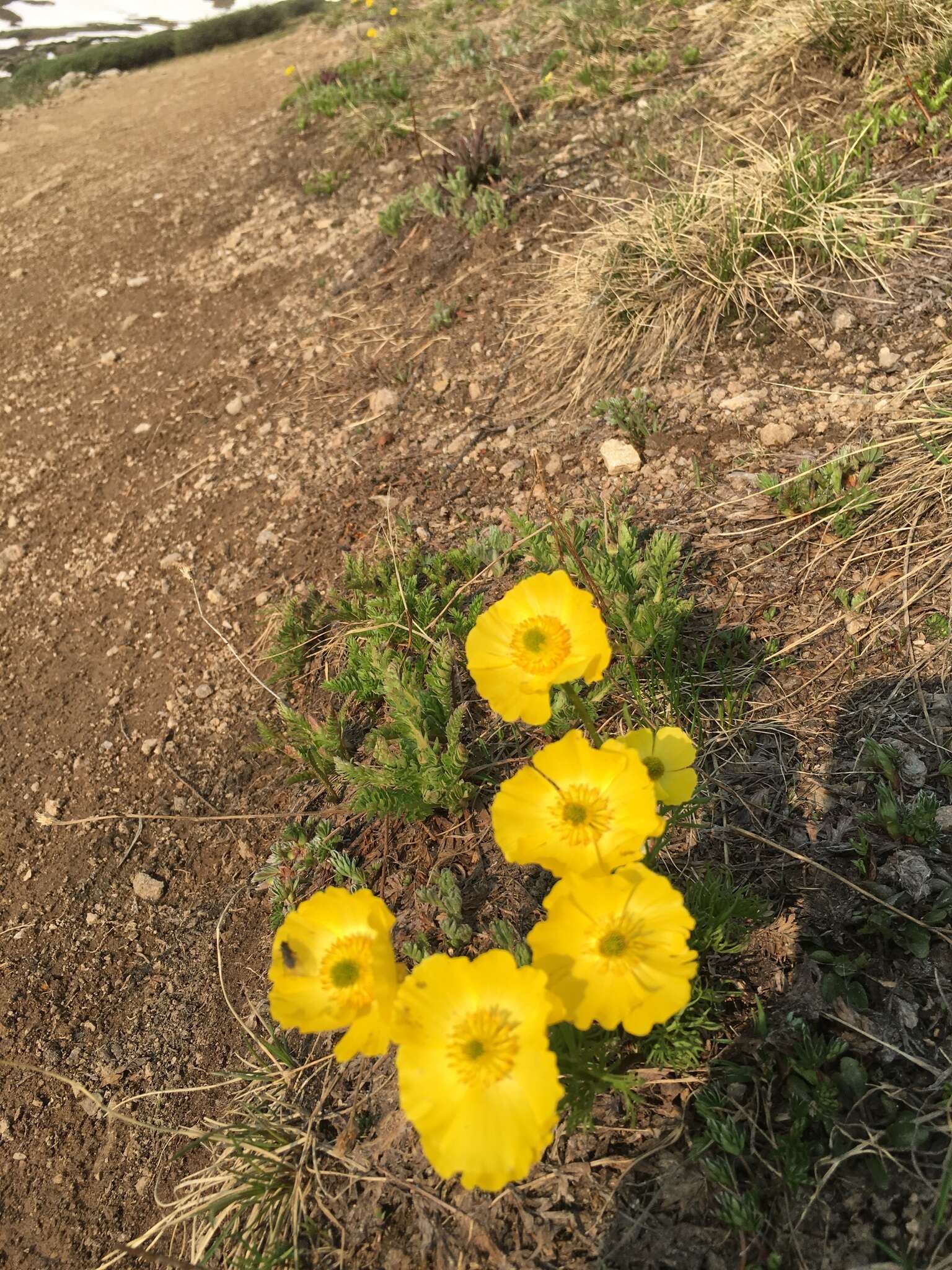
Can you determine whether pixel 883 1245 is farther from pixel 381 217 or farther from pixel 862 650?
pixel 381 217

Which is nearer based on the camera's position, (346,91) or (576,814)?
(576,814)

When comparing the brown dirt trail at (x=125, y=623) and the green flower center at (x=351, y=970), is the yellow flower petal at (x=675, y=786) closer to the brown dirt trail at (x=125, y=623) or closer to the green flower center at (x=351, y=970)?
the green flower center at (x=351, y=970)

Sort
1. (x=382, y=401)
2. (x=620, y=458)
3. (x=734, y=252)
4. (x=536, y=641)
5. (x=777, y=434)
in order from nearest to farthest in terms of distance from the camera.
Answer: (x=536, y=641), (x=777, y=434), (x=620, y=458), (x=734, y=252), (x=382, y=401)

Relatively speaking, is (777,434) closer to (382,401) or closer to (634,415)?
(634,415)

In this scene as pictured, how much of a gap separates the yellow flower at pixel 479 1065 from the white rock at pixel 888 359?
2448 mm

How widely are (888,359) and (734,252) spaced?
0.71 metres

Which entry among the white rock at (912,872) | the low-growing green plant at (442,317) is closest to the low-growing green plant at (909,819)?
the white rock at (912,872)

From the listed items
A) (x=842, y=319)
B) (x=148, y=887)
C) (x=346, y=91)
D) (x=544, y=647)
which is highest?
(x=346, y=91)

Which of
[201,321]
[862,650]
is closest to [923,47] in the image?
[862,650]

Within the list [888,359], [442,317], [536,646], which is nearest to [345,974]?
[536,646]

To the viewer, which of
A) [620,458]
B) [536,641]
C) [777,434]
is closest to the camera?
[536,641]

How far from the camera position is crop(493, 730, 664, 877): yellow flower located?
136cm

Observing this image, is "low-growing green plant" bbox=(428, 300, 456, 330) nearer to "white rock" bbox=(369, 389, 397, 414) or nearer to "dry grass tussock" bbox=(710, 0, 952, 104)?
"white rock" bbox=(369, 389, 397, 414)

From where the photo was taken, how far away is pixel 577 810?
140 cm
